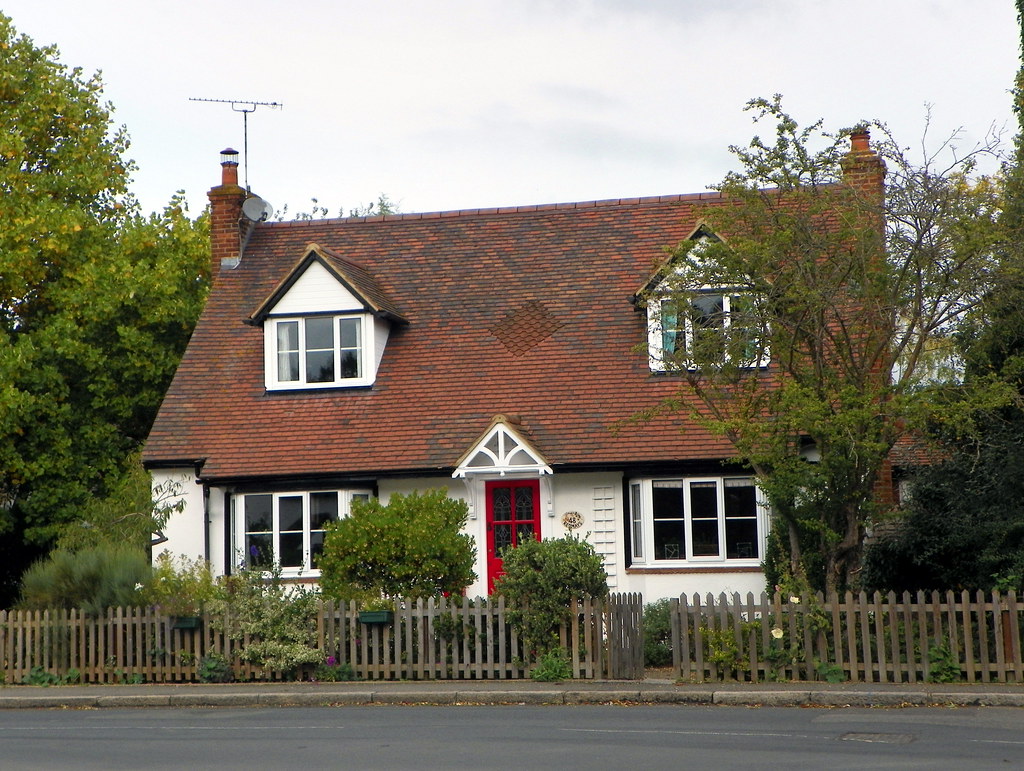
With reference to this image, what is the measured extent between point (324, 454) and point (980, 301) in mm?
10875

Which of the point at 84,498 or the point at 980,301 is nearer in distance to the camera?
the point at 980,301

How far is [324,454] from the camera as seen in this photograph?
22.3 meters

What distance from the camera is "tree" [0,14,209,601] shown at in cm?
2641

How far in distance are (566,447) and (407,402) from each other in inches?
126

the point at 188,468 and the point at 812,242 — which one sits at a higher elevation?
the point at 812,242

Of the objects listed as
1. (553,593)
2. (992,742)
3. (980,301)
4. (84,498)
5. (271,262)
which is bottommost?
(992,742)

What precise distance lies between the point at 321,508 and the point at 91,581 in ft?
13.5

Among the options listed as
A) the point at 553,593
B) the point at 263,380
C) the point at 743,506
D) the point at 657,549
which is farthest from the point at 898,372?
the point at 263,380

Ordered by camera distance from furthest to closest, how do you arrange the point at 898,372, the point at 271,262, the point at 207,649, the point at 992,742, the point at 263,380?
the point at 271,262, the point at 263,380, the point at 898,372, the point at 207,649, the point at 992,742

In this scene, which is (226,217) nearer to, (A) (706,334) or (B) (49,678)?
(B) (49,678)

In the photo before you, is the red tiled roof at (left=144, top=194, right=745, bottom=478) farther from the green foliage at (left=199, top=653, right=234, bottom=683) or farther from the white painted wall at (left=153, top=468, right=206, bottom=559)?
the green foliage at (left=199, top=653, right=234, bottom=683)

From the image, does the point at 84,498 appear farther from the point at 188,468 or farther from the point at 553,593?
the point at 553,593

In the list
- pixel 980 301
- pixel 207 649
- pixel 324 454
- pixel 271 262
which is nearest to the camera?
pixel 980 301

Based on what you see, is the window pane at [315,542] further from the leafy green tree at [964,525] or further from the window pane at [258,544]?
the leafy green tree at [964,525]
